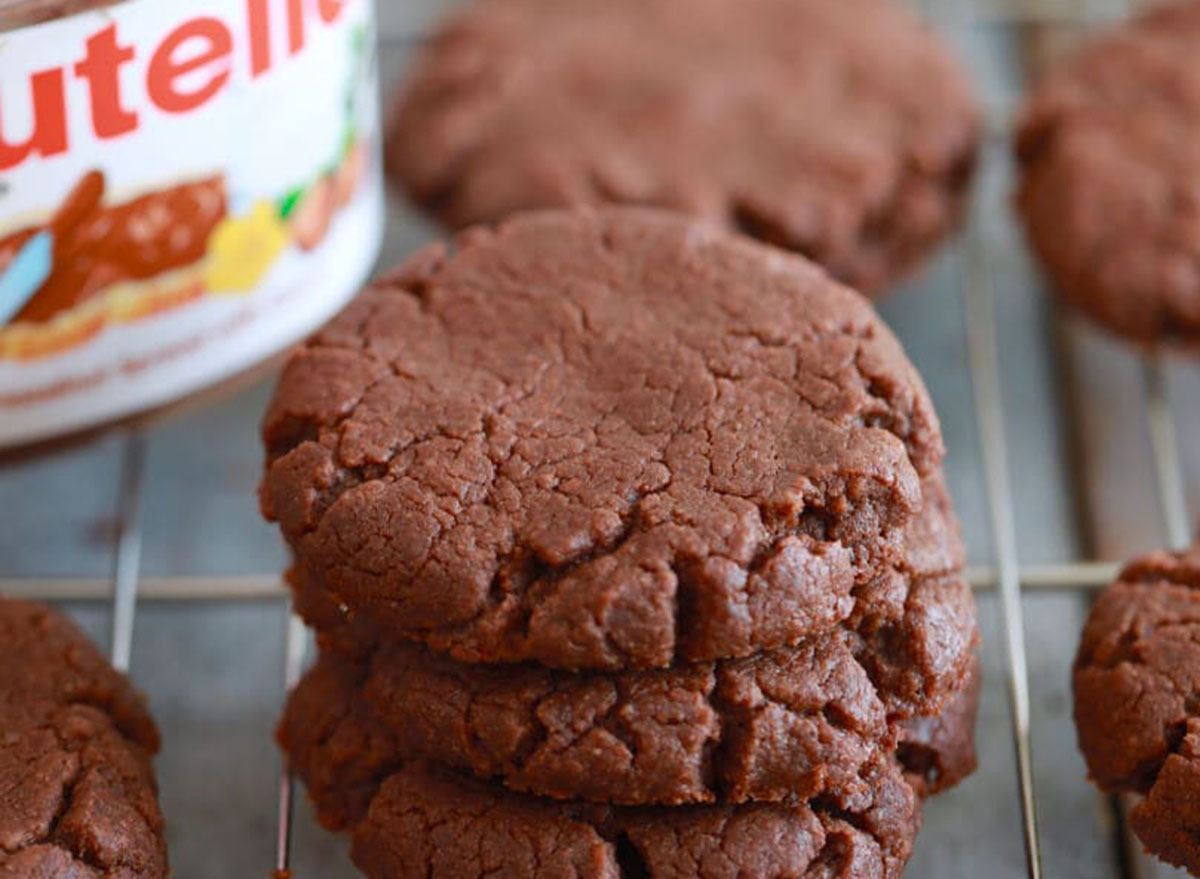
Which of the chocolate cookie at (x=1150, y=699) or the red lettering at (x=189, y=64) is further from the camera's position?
the red lettering at (x=189, y=64)

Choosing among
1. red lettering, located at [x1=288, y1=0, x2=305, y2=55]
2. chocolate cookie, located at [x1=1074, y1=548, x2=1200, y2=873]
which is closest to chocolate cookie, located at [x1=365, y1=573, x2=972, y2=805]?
chocolate cookie, located at [x1=1074, y1=548, x2=1200, y2=873]

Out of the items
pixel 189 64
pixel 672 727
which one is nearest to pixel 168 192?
pixel 189 64

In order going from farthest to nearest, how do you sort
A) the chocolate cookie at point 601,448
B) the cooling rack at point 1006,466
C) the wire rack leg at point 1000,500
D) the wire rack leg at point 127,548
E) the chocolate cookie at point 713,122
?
the chocolate cookie at point 713,122, the wire rack leg at point 127,548, the cooling rack at point 1006,466, the wire rack leg at point 1000,500, the chocolate cookie at point 601,448

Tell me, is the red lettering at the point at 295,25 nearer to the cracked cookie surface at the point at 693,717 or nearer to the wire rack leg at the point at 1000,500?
the cracked cookie surface at the point at 693,717

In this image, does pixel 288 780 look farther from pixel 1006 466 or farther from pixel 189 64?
pixel 1006 466

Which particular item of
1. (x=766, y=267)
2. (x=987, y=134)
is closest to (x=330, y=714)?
(x=766, y=267)

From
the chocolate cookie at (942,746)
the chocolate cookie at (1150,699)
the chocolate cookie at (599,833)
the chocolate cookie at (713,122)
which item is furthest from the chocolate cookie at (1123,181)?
the chocolate cookie at (599,833)
